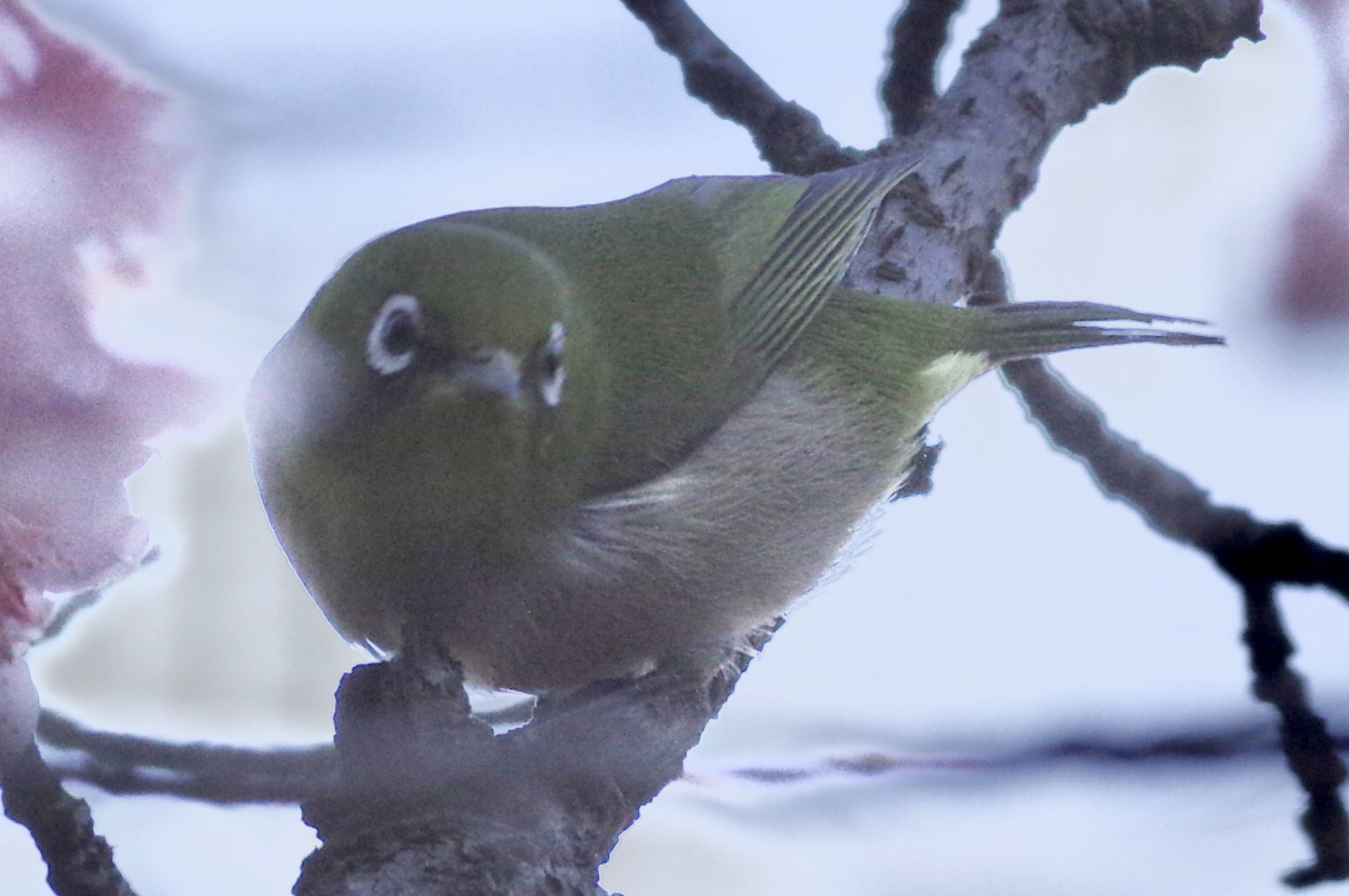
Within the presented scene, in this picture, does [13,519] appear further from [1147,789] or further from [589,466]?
[589,466]

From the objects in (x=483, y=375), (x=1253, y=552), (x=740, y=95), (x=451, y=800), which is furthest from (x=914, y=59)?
(x=451, y=800)

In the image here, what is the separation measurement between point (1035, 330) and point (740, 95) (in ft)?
2.16

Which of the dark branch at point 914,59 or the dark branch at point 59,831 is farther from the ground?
the dark branch at point 914,59

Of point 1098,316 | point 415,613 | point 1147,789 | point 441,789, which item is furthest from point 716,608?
point 1147,789

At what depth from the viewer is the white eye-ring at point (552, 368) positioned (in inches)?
68.7

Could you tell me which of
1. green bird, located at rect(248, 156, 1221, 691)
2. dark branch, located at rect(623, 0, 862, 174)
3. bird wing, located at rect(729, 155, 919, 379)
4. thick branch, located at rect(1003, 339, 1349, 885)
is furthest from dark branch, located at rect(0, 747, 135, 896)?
bird wing, located at rect(729, 155, 919, 379)

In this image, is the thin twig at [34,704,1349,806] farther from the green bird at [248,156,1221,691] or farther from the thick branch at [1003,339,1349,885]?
the green bird at [248,156,1221,691]

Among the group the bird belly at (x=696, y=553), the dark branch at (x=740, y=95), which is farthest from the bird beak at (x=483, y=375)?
the dark branch at (x=740, y=95)

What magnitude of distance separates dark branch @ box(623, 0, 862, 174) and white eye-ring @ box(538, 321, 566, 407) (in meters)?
0.42

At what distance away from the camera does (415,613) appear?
1757mm

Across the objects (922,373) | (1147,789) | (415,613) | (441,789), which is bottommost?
(1147,789)

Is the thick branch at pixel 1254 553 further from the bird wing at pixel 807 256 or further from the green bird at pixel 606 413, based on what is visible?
the bird wing at pixel 807 256

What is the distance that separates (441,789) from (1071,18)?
215cm

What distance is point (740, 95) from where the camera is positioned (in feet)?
7.54
